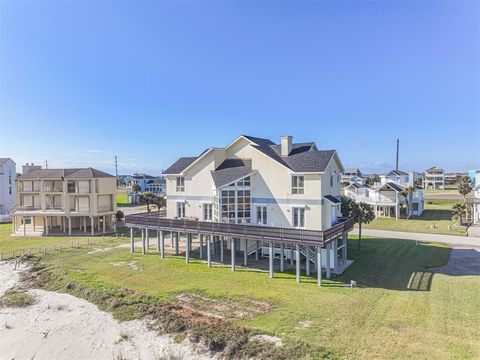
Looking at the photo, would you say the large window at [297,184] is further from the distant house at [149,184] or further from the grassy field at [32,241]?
the distant house at [149,184]

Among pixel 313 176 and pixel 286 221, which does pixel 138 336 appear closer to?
pixel 286 221

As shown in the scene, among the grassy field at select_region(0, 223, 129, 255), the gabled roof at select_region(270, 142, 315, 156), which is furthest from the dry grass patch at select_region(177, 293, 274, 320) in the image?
the grassy field at select_region(0, 223, 129, 255)

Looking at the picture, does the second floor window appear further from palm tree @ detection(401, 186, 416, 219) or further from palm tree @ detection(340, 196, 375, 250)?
palm tree @ detection(401, 186, 416, 219)

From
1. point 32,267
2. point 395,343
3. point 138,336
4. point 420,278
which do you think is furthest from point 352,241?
point 32,267

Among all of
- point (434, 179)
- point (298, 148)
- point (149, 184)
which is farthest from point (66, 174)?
point (434, 179)

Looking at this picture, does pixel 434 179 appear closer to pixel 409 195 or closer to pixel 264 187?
pixel 409 195

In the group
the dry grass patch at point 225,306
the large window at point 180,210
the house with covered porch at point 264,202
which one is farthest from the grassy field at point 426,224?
the dry grass patch at point 225,306
